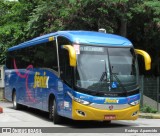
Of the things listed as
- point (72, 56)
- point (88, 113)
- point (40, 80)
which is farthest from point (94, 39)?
point (40, 80)

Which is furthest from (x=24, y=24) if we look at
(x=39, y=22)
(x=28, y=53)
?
(x=28, y=53)

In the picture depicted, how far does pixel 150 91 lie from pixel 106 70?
9.59m

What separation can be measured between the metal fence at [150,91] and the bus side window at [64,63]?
8911 mm

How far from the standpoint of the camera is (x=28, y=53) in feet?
66.5

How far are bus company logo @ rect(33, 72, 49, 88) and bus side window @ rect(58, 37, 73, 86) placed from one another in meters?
1.97

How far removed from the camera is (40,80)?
1795 cm

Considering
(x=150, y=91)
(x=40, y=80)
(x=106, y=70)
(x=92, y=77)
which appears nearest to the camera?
(x=92, y=77)

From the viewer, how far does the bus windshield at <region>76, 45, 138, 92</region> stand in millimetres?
14094

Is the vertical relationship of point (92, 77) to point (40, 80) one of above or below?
above

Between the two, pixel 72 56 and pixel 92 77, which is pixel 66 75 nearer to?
pixel 92 77

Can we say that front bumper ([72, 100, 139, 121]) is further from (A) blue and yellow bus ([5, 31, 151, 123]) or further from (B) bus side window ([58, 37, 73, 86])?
(B) bus side window ([58, 37, 73, 86])

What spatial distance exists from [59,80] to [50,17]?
33.5ft

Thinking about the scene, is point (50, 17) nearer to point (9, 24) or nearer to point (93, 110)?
point (9, 24)

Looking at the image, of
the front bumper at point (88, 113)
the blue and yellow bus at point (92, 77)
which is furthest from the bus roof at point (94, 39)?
the front bumper at point (88, 113)
